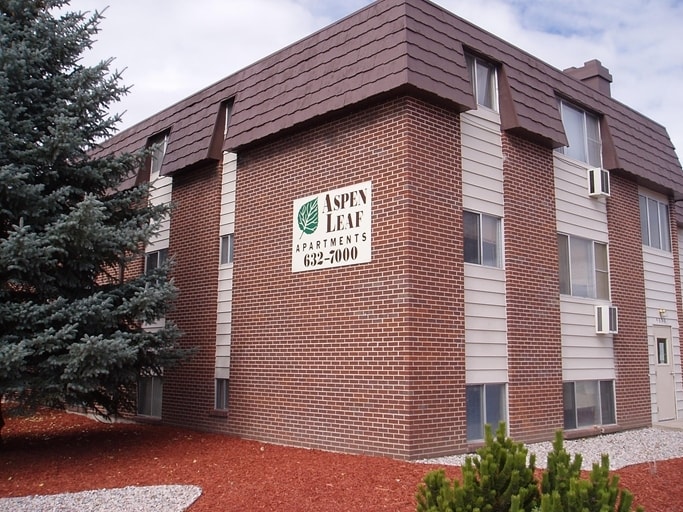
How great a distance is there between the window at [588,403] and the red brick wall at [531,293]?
1.70ft

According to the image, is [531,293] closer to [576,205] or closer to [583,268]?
[583,268]

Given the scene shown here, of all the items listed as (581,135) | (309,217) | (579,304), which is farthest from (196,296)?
(581,135)

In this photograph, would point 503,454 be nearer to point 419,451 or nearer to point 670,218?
point 419,451

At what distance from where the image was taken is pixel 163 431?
13.0 metres

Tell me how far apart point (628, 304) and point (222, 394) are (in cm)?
872

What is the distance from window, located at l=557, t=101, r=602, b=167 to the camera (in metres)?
13.5

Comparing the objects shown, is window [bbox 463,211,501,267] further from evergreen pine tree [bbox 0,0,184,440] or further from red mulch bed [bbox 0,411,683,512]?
evergreen pine tree [bbox 0,0,184,440]

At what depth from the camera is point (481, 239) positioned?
11.0 meters

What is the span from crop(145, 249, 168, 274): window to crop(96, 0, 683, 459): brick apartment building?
7 cm

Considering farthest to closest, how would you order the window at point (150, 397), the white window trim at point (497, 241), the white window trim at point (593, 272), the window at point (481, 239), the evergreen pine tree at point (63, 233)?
the window at point (150, 397), the white window trim at point (593, 272), the white window trim at point (497, 241), the window at point (481, 239), the evergreen pine tree at point (63, 233)

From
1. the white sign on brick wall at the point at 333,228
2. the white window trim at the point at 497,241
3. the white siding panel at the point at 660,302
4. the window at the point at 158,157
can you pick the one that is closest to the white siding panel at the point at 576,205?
the white window trim at the point at 497,241

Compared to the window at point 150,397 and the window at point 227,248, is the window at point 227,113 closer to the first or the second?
the window at point 227,248

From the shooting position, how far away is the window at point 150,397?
1454 cm

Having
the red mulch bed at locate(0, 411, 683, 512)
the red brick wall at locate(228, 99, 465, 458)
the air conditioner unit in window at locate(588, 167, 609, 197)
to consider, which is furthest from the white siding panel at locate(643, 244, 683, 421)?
the red brick wall at locate(228, 99, 465, 458)
